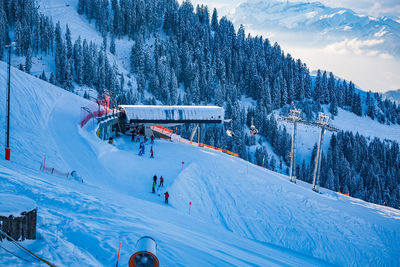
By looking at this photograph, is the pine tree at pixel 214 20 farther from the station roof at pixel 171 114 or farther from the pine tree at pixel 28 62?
the station roof at pixel 171 114

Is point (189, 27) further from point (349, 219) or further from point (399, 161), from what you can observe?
point (349, 219)

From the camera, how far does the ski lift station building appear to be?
4167 centimetres

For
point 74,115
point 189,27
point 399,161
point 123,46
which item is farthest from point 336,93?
point 74,115

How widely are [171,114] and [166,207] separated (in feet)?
78.1

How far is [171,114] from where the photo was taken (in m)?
43.7

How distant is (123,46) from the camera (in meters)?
122

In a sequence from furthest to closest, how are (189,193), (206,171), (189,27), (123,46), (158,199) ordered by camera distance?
(189,27), (123,46), (206,171), (189,193), (158,199)

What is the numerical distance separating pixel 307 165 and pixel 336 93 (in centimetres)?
5238

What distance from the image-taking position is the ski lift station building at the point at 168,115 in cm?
4167

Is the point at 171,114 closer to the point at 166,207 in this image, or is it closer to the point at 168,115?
the point at 168,115

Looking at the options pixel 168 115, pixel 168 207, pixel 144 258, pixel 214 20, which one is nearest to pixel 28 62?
pixel 168 115

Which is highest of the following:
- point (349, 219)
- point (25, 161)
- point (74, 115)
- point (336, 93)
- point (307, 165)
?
point (336, 93)

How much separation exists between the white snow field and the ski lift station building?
5.21 metres

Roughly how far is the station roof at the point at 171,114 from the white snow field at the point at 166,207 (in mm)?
5285
